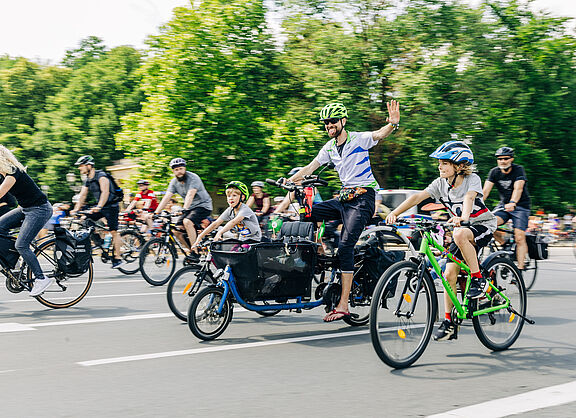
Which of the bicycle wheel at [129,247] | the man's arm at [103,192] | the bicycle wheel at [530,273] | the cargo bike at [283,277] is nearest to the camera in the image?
the cargo bike at [283,277]

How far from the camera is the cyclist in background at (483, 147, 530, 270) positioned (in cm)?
995

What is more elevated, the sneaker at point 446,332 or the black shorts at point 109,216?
the black shorts at point 109,216

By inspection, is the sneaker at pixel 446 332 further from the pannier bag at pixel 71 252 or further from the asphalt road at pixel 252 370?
the pannier bag at pixel 71 252

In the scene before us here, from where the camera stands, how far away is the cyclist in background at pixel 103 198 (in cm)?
1182

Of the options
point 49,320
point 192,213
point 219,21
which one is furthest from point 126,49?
point 49,320

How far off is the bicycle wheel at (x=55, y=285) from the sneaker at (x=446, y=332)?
4.88 m

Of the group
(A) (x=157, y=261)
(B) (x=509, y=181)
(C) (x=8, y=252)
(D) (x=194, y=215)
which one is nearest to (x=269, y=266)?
(C) (x=8, y=252)

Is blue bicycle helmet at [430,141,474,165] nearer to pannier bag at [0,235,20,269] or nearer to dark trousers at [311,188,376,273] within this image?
dark trousers at [311,188,376,273]

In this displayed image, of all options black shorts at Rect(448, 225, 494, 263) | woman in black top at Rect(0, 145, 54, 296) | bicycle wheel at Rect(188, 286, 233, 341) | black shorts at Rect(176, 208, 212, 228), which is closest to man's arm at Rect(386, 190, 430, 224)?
black shorts at Rect(448, 225, 494, 263)

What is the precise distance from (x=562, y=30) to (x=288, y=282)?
106 feet

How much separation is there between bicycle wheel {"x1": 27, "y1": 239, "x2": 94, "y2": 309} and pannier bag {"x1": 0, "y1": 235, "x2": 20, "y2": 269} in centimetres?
26

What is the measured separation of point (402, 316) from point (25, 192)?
4774 millimetres

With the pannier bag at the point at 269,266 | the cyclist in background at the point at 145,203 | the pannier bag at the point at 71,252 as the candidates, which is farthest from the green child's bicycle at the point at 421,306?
the cyclist in background at the point at 145,203

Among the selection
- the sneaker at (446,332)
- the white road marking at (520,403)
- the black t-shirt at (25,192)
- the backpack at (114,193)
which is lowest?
the white road marking at (520,403)
